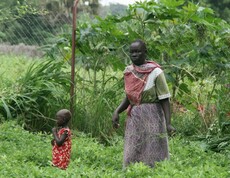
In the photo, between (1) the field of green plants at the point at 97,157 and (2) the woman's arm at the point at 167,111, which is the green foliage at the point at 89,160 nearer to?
(1) the field of green plants at the point at 97,157

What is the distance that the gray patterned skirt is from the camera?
6.34 m

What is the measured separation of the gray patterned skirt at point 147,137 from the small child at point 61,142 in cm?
70

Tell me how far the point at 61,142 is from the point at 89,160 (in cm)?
56

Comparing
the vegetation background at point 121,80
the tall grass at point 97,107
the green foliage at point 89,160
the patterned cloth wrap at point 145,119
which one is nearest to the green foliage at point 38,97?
the vegetation background at point 121,80

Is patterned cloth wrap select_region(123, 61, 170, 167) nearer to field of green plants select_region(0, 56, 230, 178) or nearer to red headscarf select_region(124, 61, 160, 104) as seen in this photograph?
red headscarf select_region(124, 61, 160, 104)

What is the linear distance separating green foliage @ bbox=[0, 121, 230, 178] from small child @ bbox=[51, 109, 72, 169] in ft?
0.52

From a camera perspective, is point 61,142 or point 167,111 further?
point 61,142

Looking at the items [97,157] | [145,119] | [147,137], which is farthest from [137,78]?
[97,157]

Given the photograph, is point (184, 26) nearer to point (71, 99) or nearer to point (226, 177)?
point (71, 99)

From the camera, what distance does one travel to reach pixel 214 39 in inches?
359

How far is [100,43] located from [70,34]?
0.77 meters

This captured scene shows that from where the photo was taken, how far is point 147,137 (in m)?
6.36

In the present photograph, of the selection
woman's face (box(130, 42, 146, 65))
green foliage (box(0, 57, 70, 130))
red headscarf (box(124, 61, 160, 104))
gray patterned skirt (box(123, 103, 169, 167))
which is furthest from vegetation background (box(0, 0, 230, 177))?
woman's face (box(130, 42, 146, 65))

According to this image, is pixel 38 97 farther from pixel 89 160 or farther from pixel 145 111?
pixel 145 111
